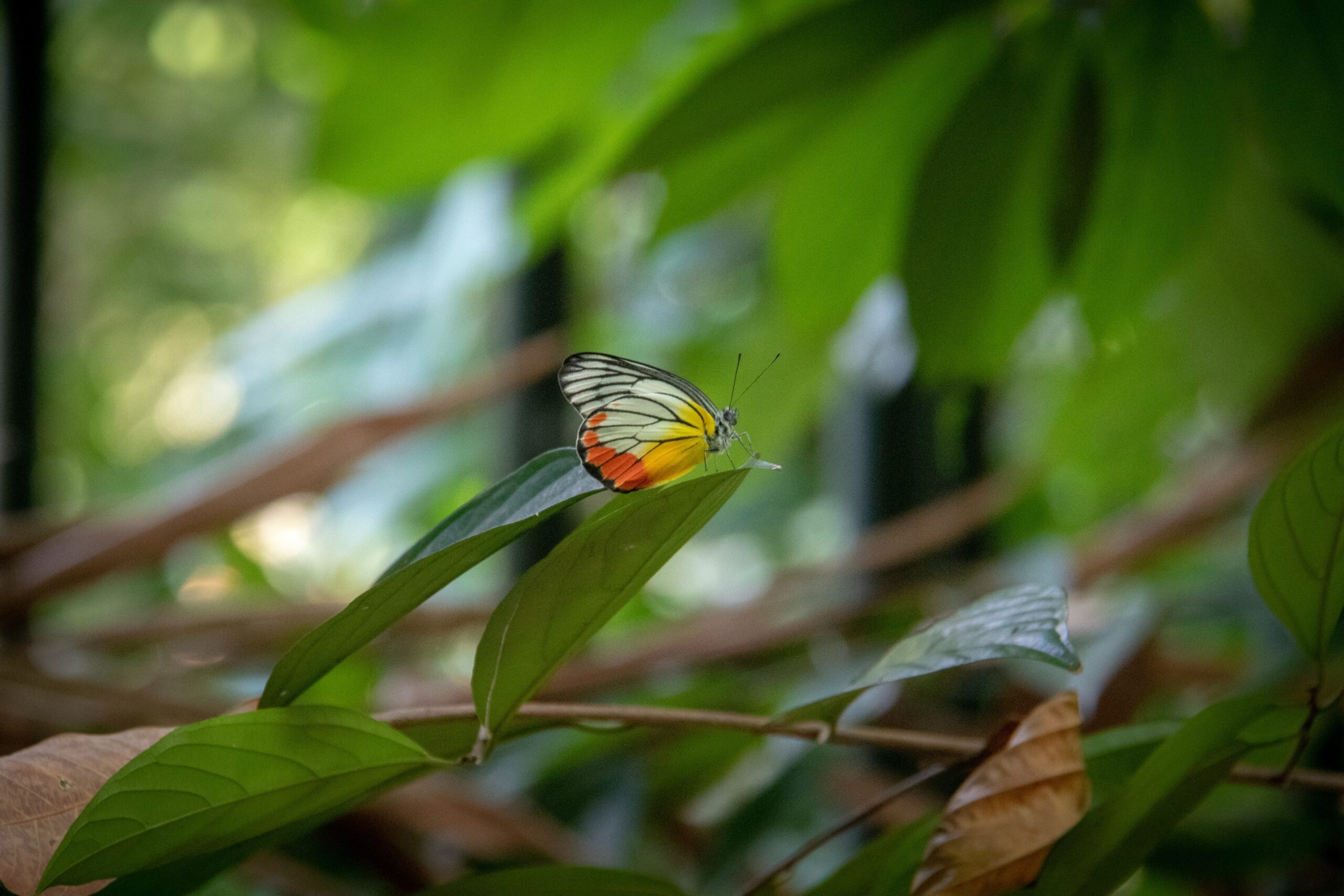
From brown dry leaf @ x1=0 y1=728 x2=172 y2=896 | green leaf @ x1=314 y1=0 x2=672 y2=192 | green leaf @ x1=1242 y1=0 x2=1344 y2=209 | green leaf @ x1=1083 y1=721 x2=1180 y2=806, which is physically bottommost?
green leaf @ x1=1083 y1=721 x2=1180 y2=806

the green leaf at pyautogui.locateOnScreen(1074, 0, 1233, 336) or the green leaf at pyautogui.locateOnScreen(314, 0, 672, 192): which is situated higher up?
the green leaf at pyautogui.locateOnScreen(314, 0, 672, 192)

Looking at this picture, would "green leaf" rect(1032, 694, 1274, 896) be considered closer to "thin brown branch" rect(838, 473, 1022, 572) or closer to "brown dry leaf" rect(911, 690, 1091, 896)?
"brown dry leaf" rect(911, 690, 1091, 896)

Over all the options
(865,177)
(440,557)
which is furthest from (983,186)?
(440,557)

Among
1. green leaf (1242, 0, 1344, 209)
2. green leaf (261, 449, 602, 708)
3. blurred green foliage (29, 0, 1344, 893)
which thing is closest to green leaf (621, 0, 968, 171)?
blurred green foliage (29, 0, 1344, 893)

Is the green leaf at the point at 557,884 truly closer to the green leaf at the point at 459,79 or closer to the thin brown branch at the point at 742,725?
the thin brown branch at the point at 742,725

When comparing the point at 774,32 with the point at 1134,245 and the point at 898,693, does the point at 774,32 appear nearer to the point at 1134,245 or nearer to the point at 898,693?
the point at 1134,245

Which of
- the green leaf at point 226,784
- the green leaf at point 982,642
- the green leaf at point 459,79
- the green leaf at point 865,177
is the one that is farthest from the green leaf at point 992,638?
the green leaf at point 459,79
